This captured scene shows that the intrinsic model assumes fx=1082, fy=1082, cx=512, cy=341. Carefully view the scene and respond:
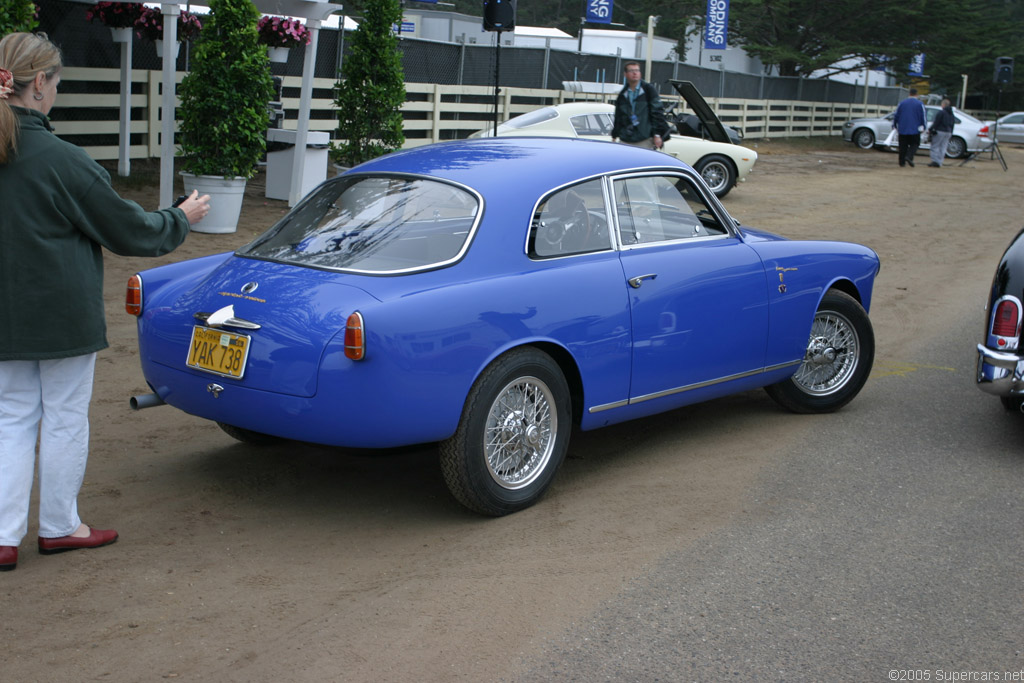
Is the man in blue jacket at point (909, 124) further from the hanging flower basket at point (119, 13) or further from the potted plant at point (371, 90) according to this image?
the hanging flower basket at point (119, 13)

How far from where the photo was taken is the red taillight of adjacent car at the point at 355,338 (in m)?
3.98

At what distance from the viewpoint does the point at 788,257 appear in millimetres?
5797

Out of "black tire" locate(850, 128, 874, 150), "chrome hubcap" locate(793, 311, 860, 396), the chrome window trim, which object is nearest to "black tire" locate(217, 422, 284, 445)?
the chrome window trim

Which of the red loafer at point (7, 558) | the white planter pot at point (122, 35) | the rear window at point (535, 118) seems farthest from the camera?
the rear window at point (535, 118)

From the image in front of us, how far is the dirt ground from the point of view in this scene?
339 centimetres

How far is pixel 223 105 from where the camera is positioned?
1080 cm

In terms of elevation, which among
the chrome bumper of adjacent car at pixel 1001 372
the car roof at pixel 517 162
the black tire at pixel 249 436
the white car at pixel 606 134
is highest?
the white car at pixel 606 134

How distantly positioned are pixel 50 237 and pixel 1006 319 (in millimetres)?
4480

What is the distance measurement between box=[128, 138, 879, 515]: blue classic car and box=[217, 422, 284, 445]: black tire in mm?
35

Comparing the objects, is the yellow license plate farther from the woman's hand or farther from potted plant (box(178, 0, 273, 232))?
potted plant (box(178, 0, 273, 232))

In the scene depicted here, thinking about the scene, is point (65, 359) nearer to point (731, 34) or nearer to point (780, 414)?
point (780, 414)

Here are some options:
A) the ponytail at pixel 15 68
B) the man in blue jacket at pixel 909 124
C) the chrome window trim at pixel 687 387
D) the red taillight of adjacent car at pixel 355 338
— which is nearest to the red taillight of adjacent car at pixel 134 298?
the ponytail at pixel 15 68

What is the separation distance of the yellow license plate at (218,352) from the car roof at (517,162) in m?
1.25

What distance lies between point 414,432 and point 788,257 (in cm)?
261
